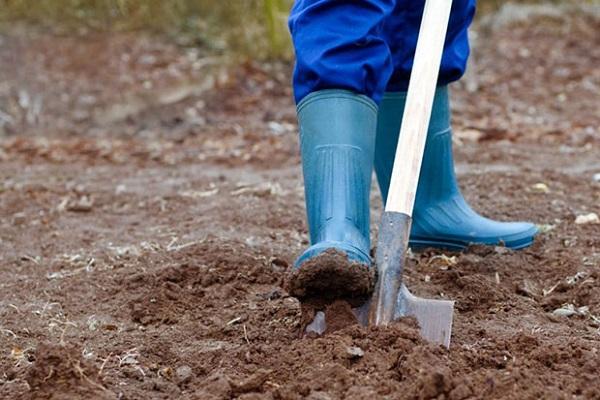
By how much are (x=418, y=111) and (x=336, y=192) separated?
0.25 meters

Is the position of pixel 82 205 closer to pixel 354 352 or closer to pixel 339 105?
pixel 339 105

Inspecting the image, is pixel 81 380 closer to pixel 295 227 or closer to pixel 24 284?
pixel 24 284

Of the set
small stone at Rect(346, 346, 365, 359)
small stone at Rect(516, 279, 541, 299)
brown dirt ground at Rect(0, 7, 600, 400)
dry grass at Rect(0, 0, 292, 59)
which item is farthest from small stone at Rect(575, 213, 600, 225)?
dry grass at Rect(0, 0, 292, 59)

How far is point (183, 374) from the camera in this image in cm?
195

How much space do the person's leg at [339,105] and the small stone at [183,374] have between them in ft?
1.16

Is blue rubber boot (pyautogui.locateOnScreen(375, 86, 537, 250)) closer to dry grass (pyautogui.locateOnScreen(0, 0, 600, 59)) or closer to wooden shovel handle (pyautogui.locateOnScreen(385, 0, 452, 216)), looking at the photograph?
wooden shovel handle (pyautogui.locateOnScreen(385, 0, 452, 216))

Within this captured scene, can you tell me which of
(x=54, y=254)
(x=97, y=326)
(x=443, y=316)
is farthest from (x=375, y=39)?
(x=54, y=254)

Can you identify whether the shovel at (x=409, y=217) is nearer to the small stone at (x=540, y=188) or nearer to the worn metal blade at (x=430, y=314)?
the worn metal blade at (x=430, y=314)

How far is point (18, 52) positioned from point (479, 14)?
3.97 meters

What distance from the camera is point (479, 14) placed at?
28.9ft

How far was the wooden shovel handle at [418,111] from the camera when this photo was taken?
6.99 ft

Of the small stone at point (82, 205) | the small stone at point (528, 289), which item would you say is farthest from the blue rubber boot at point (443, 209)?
the small stone at point (82, 205)

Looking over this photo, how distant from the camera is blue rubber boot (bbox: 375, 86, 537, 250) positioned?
285 centimetres

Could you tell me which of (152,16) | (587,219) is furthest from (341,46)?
(152,16)
